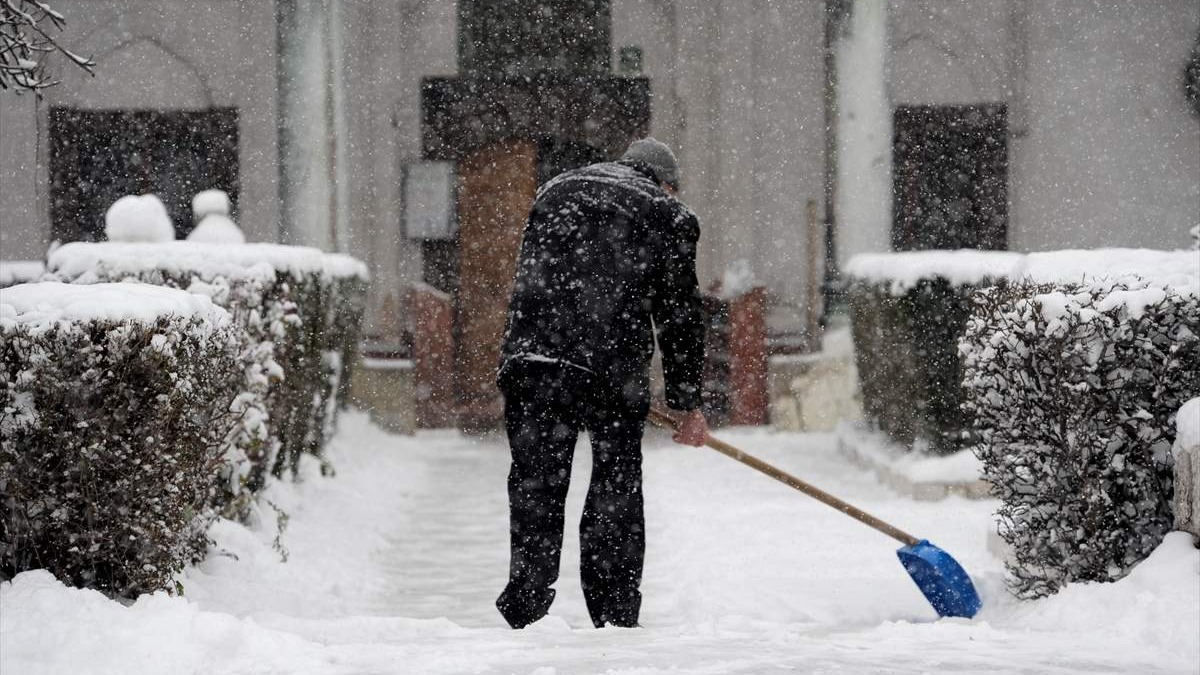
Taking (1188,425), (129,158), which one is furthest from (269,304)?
(129,158)

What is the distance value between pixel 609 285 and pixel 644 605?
5.24 ft

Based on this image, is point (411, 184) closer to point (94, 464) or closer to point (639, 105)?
point (639, 105)

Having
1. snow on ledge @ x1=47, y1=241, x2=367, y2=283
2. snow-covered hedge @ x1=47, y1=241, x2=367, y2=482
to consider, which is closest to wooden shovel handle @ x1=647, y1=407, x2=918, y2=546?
snow-covered hedge @ x1=47, y1=241, x2=367, y2=482

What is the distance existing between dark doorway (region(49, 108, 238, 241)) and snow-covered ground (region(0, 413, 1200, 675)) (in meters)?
4.90

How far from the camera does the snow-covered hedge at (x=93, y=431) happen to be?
169 inches

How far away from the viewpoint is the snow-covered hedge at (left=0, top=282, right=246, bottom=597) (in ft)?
14.1

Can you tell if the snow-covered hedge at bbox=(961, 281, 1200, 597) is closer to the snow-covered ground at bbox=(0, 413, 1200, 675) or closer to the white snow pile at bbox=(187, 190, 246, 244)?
the snow-covered ground at bbox=(0, 413, 1200, 675)

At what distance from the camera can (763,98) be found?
544 inches

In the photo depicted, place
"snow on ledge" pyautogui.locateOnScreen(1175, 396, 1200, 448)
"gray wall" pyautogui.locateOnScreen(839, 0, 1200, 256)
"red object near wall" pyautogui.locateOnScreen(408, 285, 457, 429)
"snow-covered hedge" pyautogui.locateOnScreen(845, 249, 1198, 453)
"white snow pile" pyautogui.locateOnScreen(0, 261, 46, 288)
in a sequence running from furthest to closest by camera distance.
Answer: "gray wall" pyautogui.locateOnScreen(839, 0, 1200, 256), "red object near wall" pyautogui.locateOnScreen(408, 285, 457, 429), "white snow pile" pyautogui.locateOnScreen(0, 261, 46, 288), "snow-covered hedge" pyautogui.locateOnScreen(845, 249, 1198, 453), "snow on ledge" pyautogui.locateOnScreen(1175, 396, 1200, 448)

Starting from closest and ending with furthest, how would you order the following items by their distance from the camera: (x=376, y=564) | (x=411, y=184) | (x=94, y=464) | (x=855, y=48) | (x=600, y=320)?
(x=94, y=464), (x=600, y=320), (x=376, y=564), (x=855, y=48), (x=411, y=184)

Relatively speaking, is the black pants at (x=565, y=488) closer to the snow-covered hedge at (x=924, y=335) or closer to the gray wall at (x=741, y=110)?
the snow-covered hedge at (x=924, y=335)

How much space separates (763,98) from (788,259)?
1.47 meters

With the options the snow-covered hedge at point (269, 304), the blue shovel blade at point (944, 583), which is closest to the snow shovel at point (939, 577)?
the blue shovel blade at point (944, 583)

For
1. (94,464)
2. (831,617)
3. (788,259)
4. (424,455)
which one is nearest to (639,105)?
(788,259)
